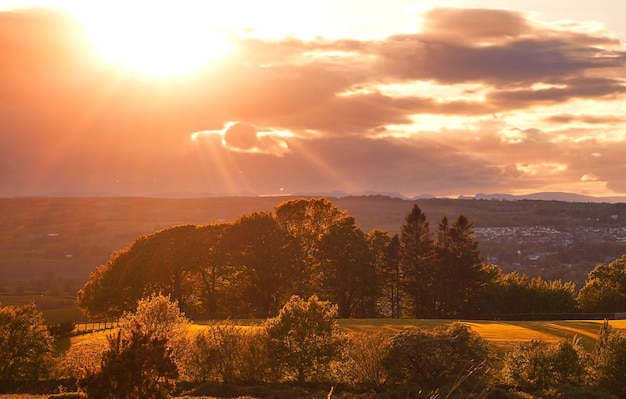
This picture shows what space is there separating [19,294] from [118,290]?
304 feet

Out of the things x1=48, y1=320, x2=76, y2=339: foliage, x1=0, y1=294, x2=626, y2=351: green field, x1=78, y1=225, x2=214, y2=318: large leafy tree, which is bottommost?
x1=48, y1=320, x2=76, y2=339: foliage

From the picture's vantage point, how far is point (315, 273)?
109062mm

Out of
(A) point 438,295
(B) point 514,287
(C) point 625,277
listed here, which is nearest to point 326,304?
(A) point 438,295

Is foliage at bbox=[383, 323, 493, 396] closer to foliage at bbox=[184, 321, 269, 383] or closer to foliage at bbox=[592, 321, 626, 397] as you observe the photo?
foliage at bbox=[592, 321, 626, 397]

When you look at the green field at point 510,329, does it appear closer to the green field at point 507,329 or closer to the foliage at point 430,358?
the green field at point 507,329

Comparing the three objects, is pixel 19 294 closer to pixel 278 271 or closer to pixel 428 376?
pixel 278 271

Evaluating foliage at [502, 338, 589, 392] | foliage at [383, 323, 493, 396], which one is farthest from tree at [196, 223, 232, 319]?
foliage at [502, 338, 589, 392]

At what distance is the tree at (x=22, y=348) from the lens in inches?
2554

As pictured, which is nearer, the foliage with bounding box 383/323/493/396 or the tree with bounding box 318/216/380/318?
the foliage with bounding box 383/323/493/396

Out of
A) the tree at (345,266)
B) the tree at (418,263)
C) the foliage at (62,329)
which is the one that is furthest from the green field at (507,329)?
the tree at (418,263)

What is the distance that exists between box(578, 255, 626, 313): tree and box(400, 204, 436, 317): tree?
2761 cm

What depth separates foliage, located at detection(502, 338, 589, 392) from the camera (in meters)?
55.1

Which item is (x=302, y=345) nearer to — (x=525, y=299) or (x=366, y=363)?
(x=366, y=363)

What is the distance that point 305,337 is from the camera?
209 feet
